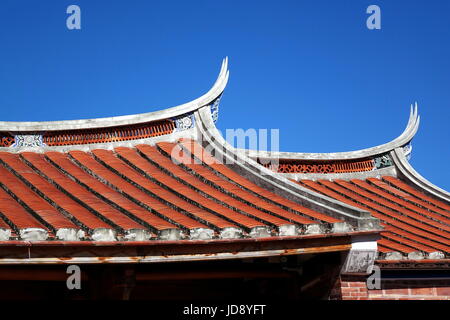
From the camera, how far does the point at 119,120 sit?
370 inches

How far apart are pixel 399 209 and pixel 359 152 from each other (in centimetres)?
178

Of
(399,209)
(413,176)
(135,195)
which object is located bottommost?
(135,195)

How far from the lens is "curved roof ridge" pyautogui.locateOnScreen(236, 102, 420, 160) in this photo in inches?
459

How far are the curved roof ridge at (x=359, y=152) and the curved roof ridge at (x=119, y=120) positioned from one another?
6.16ft

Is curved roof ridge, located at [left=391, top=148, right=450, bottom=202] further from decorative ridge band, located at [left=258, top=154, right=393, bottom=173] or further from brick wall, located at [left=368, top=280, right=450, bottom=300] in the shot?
brick wall, located at [left=368, top=280, right=450, bottom=300]

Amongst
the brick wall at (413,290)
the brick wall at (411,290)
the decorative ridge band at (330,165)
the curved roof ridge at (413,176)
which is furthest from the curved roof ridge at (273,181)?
the curved roof ridge at (413,176)

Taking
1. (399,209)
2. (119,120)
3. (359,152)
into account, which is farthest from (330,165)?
(119,120)

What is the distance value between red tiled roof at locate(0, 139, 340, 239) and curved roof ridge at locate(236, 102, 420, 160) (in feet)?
7.90

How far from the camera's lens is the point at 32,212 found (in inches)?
264

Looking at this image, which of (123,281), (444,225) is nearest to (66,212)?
(123,281)

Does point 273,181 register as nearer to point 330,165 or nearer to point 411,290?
point 411,290

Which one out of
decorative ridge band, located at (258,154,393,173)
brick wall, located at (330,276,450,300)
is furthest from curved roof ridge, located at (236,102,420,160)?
brick wall, located at (330,276,450,300)
